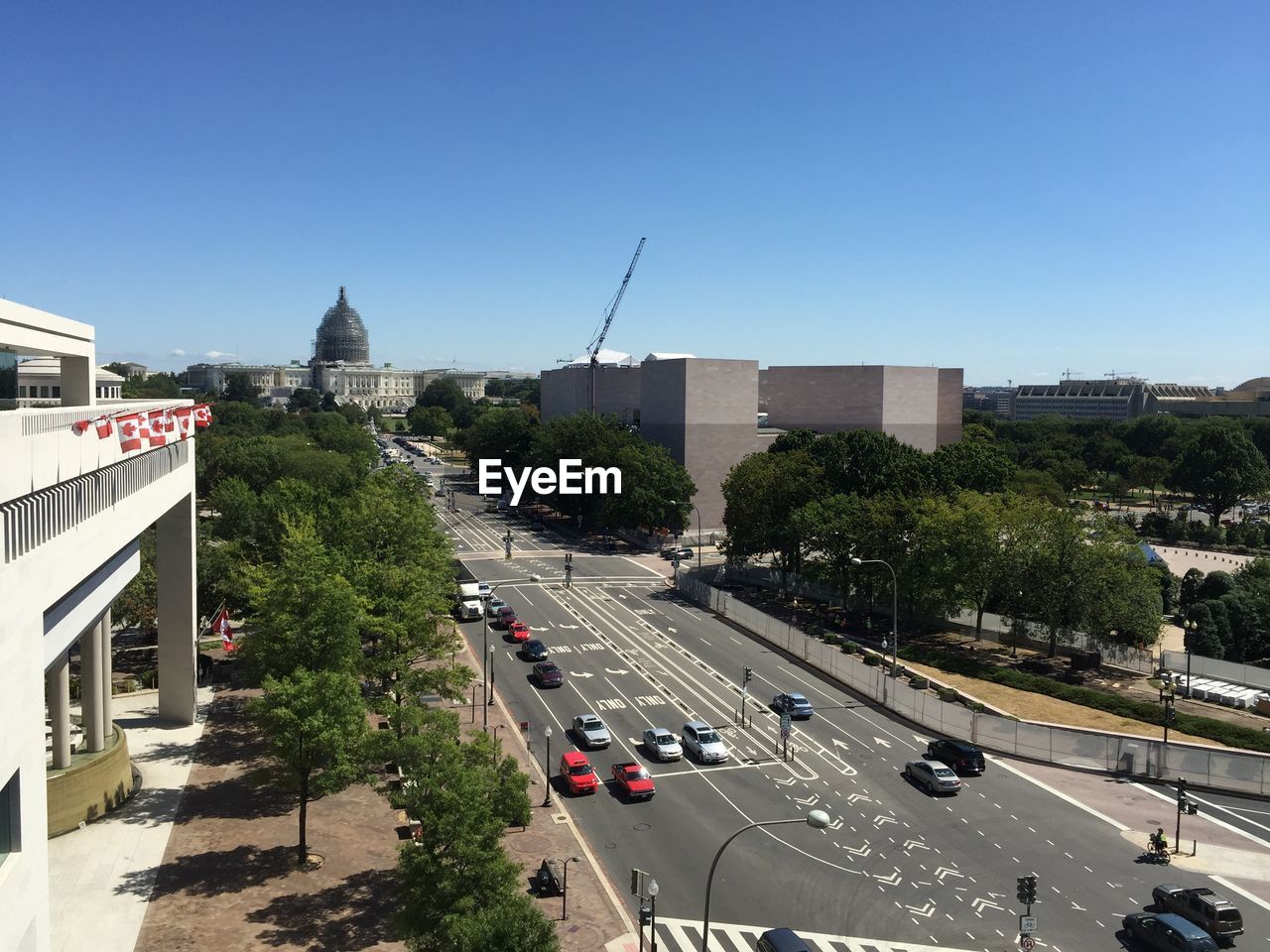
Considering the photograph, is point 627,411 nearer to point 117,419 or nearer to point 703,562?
point 703,562

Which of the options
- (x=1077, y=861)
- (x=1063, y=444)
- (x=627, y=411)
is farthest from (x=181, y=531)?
(x=1063, y=444)

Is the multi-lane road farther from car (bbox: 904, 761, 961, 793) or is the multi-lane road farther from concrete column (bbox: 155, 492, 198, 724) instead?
concrete column (bbox: 155, 492, 198, 724)

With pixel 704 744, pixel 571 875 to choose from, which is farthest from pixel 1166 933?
pixel 704 744

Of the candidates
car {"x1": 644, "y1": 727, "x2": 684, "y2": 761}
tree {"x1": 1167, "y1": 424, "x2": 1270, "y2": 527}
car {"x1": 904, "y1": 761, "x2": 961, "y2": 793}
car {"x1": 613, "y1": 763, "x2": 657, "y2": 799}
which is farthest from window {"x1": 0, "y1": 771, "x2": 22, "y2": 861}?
tree {"x1": 1167, "y1": 424, "x2": 1270, "y2": 527}

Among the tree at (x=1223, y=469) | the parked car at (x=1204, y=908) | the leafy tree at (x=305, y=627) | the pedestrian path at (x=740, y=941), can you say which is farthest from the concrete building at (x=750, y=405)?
the pedestrian path at (x=740, y=941)

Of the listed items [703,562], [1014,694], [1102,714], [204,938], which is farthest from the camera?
[703,562]

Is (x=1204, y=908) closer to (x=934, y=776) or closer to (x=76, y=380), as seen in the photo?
(x=934, y=776)

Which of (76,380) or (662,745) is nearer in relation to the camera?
(76,380)

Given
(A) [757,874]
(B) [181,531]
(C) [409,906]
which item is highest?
(B) [181,531]
